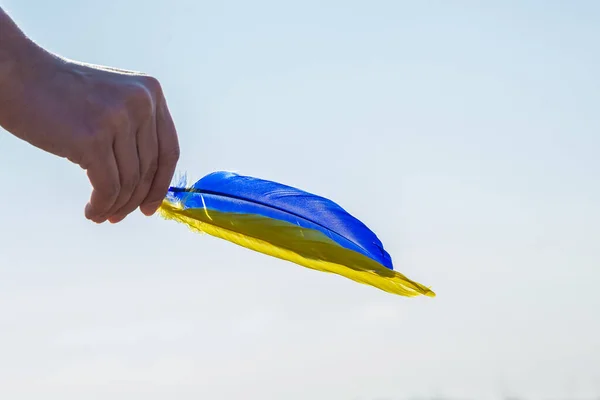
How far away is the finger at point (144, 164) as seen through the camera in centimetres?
206

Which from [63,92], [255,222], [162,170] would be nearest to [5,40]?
[63,92]

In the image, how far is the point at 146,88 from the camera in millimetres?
2035

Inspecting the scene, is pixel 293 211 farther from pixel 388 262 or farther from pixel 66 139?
pixel 66 139

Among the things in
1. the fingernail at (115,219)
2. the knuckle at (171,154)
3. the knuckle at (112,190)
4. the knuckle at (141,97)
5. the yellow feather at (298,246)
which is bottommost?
the knuckle at (112,190)

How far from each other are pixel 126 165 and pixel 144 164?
7 cm

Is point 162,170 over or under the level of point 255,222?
under

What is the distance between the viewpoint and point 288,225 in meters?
3.41

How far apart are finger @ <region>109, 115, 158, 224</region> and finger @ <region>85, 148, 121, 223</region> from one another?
0.07 m

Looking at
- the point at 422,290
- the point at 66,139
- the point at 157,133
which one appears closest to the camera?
the point at 66,139

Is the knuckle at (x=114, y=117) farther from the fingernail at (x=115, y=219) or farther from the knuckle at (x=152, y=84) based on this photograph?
the fingernail at (x=115, y=219)

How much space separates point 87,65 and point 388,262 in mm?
1599

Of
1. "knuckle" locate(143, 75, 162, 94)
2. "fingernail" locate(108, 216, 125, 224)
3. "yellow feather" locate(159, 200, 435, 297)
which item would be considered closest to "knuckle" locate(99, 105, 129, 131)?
"knuckle" locate(143, 75, 162, 94)

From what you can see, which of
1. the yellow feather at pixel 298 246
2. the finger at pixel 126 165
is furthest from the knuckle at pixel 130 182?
the yellow feather at pixel 298 246

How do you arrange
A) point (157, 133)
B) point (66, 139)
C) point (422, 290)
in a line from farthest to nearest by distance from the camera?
point (422, 290)
point (157, 133)
point (66, 139)
